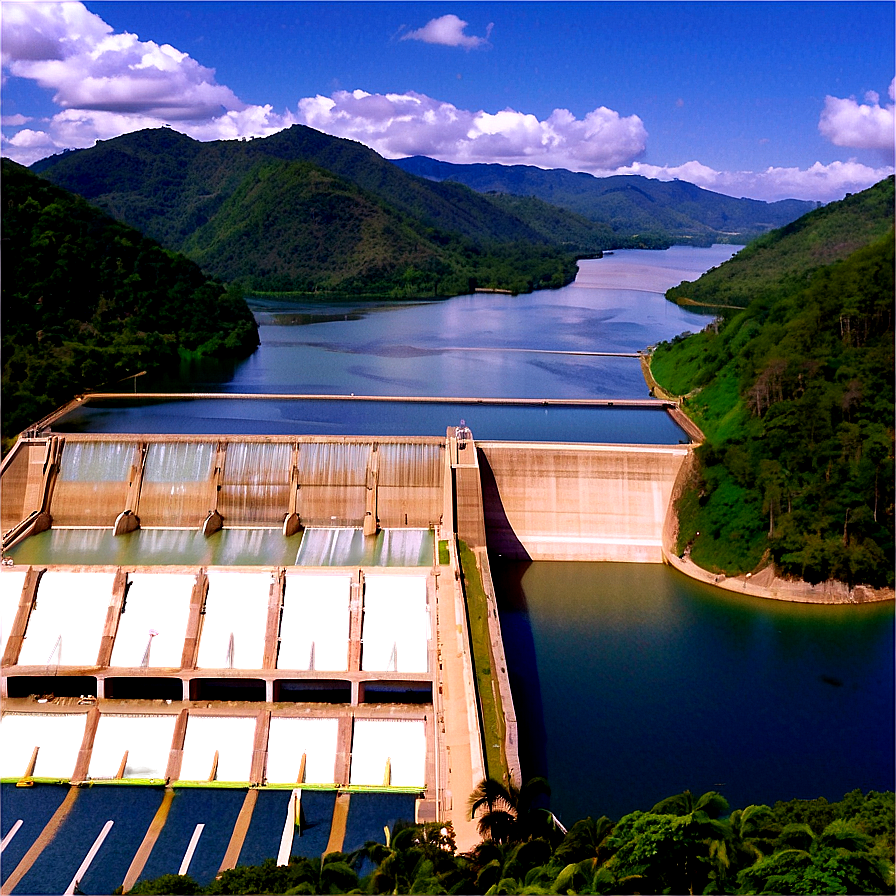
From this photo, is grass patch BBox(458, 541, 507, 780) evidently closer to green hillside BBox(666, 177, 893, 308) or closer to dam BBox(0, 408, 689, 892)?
dam BBox(0, 408, 689, 892)

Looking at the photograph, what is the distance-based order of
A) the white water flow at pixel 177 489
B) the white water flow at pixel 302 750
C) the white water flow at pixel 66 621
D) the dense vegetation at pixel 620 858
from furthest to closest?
the white water flow at pixel 177 489 → the white water flow at pixel 66 621 → the white water flow at pixel 302 750 → the dense vegetation at pixel 620 858

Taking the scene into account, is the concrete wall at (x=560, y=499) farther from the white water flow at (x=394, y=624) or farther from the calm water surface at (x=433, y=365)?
the white water flow at (x=394, y=624)

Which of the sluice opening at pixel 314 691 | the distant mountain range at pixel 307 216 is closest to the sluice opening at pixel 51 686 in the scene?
the sluice opening at pixel 314 691

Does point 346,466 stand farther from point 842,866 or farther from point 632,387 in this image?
point 632,387

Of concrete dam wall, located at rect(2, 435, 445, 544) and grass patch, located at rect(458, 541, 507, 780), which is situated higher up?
concrete dam wall, located at rect(2, 435, 445, 544)

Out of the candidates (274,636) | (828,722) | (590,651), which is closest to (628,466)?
(590,651)

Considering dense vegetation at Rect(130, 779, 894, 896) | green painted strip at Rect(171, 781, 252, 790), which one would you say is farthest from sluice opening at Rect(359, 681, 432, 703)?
dense vegetation at Rect(130, 779, 894, 896)
